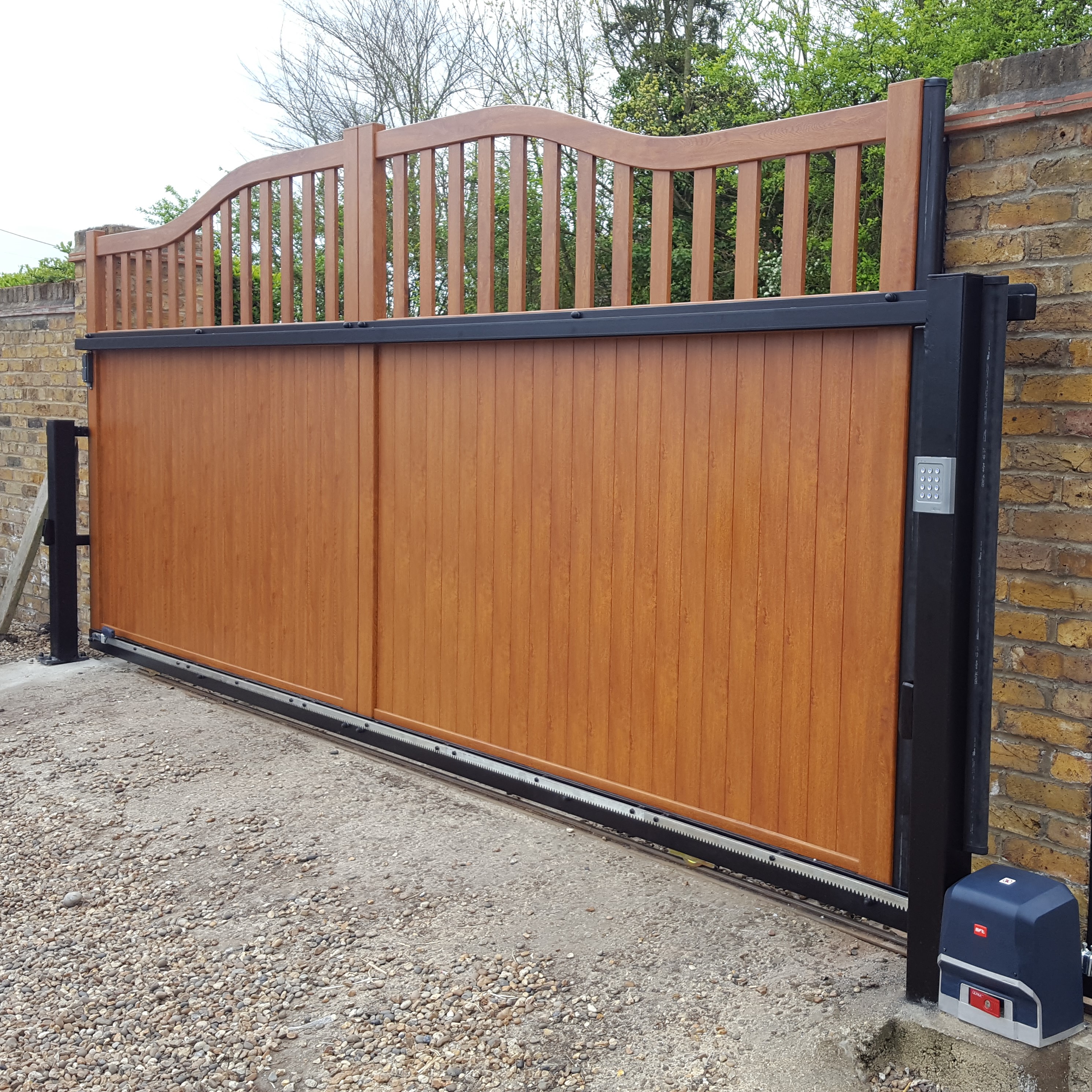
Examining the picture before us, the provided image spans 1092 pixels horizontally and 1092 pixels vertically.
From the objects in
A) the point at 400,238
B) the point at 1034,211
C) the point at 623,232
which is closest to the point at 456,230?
the point at 400,238

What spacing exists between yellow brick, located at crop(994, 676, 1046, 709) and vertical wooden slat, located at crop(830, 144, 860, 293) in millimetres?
1179

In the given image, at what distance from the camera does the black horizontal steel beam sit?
3.08 m

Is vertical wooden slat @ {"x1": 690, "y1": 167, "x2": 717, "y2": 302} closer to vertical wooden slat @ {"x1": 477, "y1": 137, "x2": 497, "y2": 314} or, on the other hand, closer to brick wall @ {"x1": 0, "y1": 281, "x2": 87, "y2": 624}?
vertical wooden slat @ {"x1": 477, "y1": 137, "x2": 497, "y2": 314}

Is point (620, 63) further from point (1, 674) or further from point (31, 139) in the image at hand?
point (31, 139)

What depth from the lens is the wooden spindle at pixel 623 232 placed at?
12.1ft

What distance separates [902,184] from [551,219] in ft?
4.34

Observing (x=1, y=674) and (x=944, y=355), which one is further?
(x=1, y=674)

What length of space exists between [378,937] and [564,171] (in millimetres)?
11052

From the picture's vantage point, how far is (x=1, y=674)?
6301 millimetres

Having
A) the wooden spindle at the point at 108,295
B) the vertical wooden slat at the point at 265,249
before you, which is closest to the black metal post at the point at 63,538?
the wooden spindle at the point at 108,295

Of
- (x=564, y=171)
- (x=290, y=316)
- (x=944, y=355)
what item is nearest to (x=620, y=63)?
(x=564, y=171)

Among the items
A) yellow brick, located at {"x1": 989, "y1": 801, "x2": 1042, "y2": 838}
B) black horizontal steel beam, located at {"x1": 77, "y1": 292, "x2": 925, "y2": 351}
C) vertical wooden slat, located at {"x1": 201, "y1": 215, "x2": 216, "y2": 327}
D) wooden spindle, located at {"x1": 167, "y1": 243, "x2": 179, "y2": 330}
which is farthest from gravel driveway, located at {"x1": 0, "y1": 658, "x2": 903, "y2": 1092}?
wooden spindle, located at {"x1": 167, "y1": 243, "x2": 179, "y2": 330}

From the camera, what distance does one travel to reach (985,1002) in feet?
8.42

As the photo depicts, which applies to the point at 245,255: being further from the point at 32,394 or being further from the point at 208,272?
the point at 32,394
